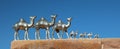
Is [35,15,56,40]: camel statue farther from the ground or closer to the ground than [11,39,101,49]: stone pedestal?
farther from the ground

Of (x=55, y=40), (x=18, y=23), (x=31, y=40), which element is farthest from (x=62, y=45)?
(x=18, y=23)

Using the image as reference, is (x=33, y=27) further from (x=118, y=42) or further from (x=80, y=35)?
(x=118, y=42)

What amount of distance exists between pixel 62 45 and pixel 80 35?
145cm

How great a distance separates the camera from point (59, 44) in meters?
10.1

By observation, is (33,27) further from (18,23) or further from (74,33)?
(74,33)

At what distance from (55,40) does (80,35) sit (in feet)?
4.91

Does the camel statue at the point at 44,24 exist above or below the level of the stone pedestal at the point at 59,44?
above

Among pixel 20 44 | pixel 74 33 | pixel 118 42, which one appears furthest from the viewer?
pixel 74 33

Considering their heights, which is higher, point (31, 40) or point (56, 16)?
point (56, 16)

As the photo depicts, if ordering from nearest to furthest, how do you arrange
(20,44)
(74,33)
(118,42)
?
(118,42)
(20,44)
(74,33)

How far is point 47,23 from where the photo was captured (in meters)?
10.6

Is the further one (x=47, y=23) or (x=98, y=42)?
(x=47, y=23)

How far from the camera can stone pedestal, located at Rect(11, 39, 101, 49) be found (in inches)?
391

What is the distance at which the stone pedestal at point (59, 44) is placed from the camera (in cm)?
992
